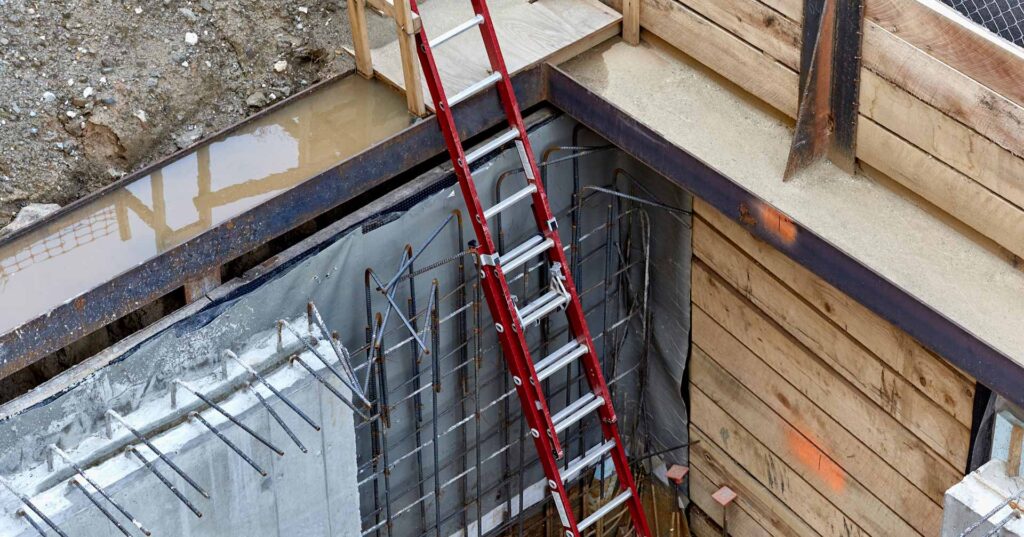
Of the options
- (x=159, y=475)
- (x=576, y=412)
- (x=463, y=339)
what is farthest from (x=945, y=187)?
(x=159, y=475)

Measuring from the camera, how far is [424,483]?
25.7ft

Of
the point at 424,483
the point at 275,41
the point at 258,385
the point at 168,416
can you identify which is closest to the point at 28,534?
the point at 168,416

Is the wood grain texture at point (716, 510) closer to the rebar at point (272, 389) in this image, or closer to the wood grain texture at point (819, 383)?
the wood grain texture at point (819, 383)

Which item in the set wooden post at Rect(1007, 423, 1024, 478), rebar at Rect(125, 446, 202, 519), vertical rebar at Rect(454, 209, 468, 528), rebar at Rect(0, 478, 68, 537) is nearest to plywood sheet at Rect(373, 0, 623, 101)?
vertical rebar at Rect(454, 209, 468, 528)

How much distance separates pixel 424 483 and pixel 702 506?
1830 millimetres

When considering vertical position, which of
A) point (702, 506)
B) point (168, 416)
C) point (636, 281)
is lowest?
point (702, 506)

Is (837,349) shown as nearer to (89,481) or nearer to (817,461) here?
(817,461)

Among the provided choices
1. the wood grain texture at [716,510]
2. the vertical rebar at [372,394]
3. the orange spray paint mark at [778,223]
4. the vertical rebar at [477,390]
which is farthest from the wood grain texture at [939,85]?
the wood grain texture at [716,510]

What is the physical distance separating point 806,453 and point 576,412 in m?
1.26

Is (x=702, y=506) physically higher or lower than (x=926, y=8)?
lower

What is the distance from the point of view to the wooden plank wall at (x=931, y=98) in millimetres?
5664

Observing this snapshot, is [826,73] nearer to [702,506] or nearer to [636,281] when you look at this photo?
[636,281]

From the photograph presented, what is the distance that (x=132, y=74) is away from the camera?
7.68 metres

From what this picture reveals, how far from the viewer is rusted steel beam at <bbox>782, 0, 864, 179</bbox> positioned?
20.3 ft
